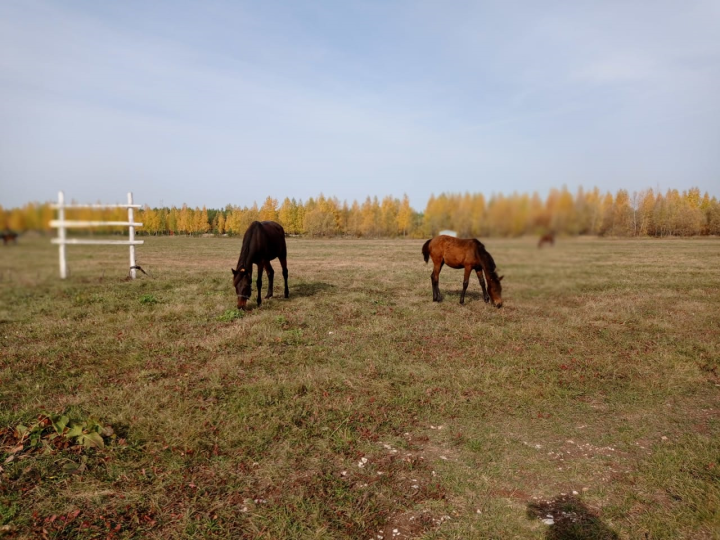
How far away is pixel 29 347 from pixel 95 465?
16.5 feet

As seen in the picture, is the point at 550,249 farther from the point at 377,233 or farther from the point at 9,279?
the point at 9,279

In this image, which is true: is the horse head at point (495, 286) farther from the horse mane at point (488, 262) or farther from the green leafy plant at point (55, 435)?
the green leafy plant at point (55, 435)

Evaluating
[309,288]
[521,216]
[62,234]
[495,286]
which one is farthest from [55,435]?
[309,288]

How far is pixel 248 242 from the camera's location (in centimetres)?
1192

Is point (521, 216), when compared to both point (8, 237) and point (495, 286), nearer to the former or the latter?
point (495, 286)

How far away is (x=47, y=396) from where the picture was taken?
632 cm

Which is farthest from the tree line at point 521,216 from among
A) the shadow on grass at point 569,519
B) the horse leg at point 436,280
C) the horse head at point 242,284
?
the horse leg at point 436,280

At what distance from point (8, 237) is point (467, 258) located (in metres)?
7.36

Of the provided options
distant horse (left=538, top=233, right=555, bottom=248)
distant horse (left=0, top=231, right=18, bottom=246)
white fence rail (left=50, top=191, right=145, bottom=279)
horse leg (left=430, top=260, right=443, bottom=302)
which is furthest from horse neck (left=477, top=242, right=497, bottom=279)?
horse leg (left=430, top=260, right=443, bottom=302)

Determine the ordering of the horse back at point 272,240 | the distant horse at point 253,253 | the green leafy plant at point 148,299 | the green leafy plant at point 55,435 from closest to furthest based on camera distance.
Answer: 1. the green leafy plant at point 55,435
2. the distant horse at point 253,253
3. the green leafy plant at point 148,299
4. the horse back at point 272,240

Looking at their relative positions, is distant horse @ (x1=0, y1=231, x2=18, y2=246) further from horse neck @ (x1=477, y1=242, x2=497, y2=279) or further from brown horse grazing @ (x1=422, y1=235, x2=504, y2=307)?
horse neck @ (x1=477, y1=242, x2=497, y2=279)

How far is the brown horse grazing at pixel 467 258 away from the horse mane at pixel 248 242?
4915 mm

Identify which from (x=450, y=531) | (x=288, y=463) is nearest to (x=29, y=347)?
(x=288, y=463)

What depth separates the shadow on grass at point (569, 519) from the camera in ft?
13.0
